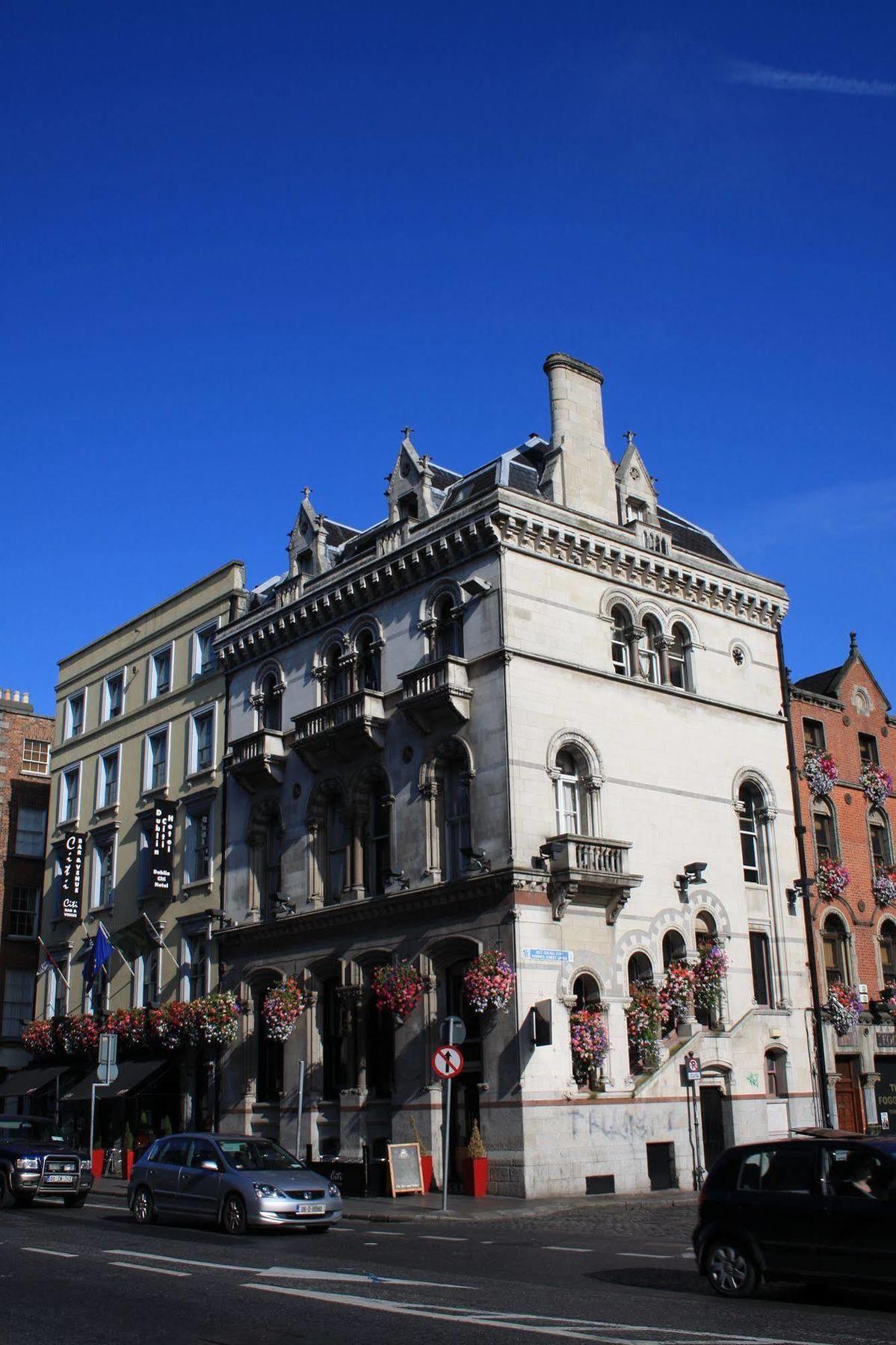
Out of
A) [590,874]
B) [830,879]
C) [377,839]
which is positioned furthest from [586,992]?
[830,879]

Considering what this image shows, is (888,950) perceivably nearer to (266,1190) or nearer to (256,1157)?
(256,1157)

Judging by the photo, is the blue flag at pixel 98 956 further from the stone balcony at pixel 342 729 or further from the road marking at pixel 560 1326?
the road marking at pixel 560 1326

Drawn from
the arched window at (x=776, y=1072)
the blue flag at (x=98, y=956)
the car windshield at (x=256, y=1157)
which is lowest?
the car windshield at (x=256, y=1157)

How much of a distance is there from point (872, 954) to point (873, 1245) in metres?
27.0

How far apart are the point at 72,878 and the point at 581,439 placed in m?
24.4

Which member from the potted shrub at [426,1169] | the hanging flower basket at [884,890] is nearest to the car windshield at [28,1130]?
the potted shrub at [426,1169]

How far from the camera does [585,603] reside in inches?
1331

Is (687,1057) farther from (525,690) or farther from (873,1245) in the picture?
(873,1245)

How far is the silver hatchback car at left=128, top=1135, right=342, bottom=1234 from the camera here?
20.4m

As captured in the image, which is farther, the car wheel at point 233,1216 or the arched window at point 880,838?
the arched window at point 880,838

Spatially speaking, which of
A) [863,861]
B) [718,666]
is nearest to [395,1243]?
[718,666]

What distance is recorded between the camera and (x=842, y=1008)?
35.8 meters

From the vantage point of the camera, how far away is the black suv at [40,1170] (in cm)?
2536

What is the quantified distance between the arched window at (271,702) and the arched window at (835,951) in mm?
16806
